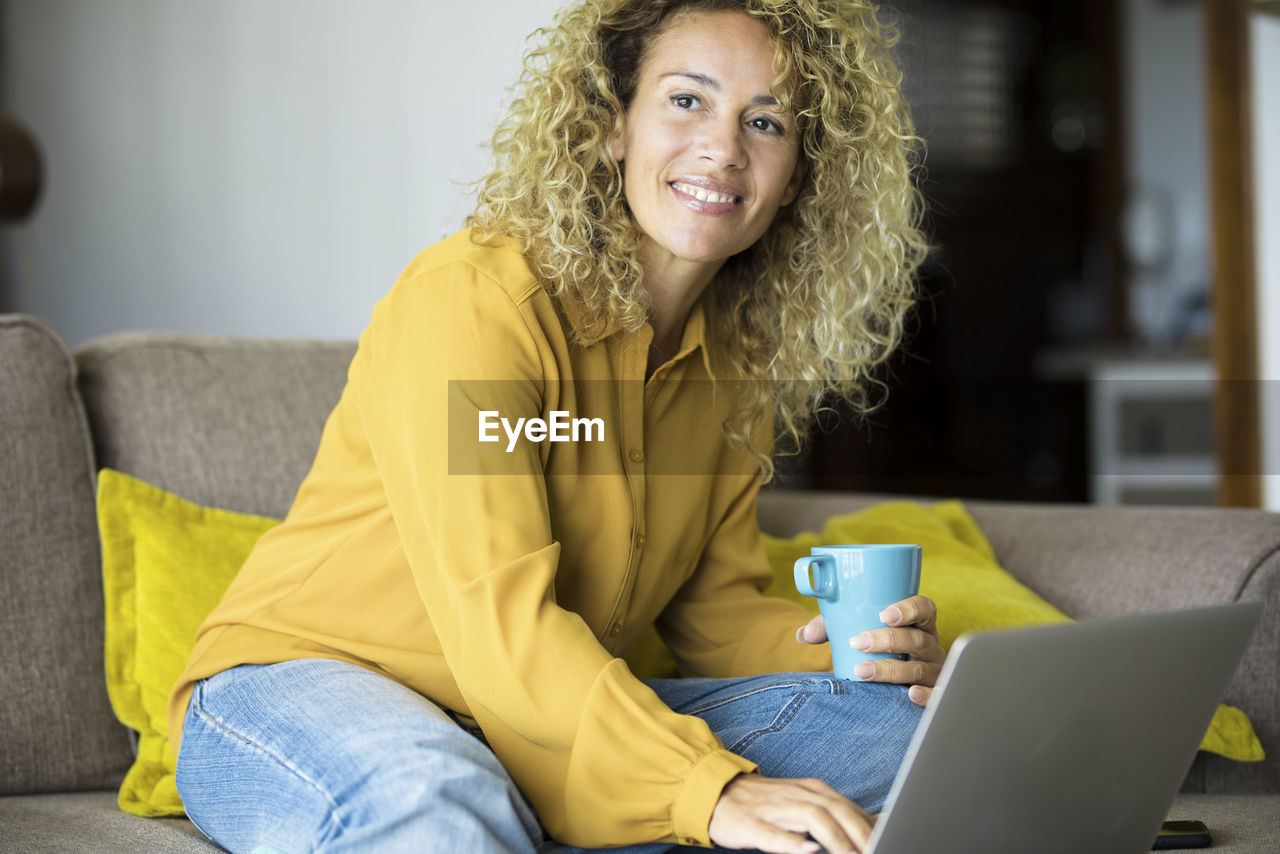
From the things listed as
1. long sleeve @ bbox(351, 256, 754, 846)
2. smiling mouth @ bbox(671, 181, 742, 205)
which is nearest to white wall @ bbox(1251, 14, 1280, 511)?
smiling mouth @ bbox(671, 181, 742, 205)

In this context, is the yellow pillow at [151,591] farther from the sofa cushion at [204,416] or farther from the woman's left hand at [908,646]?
the woman's left hand at [908,646]

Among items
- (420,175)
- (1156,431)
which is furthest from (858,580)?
(1156,431)

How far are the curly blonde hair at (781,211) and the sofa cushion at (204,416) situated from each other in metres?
0.49

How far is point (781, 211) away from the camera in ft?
4.67

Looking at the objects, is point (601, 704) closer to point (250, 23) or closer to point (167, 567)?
point (167, 567)

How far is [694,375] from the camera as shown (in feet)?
4.43

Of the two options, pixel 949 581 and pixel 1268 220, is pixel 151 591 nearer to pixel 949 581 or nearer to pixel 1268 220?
pixel 949 581

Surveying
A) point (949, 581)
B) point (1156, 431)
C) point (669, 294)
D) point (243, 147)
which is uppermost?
point (243, 147)

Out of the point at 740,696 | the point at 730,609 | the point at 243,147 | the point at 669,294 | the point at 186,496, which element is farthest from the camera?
the point at 243,147

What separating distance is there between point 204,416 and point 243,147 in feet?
5.76

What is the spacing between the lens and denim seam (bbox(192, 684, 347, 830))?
0.93m

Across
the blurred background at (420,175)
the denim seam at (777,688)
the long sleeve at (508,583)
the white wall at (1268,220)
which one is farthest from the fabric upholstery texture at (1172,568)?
the white wall at (1268,220)

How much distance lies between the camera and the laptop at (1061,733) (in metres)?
0.75

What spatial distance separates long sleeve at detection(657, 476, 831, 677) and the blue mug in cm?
28
